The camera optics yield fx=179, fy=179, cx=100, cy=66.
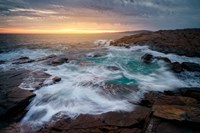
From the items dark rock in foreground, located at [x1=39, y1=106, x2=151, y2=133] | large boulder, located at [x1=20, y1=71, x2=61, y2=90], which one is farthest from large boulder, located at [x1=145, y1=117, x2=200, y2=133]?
large boulder, located at [x1=20, y1=71, x2=61, y2=90]

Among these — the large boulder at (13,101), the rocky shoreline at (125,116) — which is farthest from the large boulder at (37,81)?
the large boulder at (13,101)

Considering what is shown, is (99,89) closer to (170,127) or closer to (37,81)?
(37,81)

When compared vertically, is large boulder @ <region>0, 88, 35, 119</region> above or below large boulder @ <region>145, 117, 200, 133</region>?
below

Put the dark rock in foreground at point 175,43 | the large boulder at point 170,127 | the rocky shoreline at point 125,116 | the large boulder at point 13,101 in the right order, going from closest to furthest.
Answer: the large boulder at point 170,127 < the rocky shoreline at point 125,116 < the large boulder at point 13,101 < the dark rock in foreground at point 175,43

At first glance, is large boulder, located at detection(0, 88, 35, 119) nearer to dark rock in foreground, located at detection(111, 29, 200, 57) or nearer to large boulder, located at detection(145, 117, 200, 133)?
large boulder, located at detection(145, 117, 200, 133)

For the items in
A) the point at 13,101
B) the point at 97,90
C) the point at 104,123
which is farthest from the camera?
the point at 97,90

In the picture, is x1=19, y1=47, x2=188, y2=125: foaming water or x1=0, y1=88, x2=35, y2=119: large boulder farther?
x1=19, y1=47, x2=188, y2=125: foaming water

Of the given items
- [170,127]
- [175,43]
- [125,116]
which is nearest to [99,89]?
[125,116]

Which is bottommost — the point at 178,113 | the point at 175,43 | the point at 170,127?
the point at 170,127

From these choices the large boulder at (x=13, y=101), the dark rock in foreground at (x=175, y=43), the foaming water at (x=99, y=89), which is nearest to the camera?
the large boulder at (x=13, y=101)

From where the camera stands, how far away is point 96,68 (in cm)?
1535

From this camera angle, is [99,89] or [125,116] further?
[99,89]

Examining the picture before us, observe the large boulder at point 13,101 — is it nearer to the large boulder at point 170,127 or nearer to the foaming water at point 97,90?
the foaming water at point 97,90

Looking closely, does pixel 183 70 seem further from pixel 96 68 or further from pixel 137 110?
pixel 137 110
